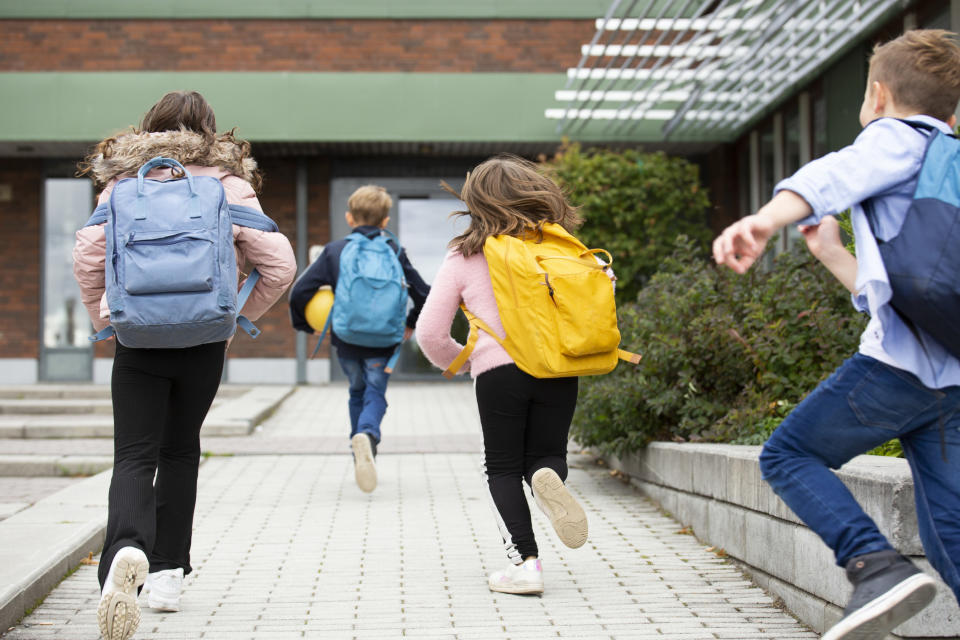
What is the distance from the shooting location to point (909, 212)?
2537 mm

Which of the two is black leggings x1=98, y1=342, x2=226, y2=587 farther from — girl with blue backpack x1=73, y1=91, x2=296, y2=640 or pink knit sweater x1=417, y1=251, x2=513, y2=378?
pink knit sweater x1=417, y1=251, x2=513, y2=378

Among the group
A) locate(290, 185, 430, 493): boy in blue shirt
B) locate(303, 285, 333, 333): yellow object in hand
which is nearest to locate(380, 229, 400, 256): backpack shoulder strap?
locate(290, 185, 430, 493): boy in blue shirt

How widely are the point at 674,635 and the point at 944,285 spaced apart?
1.74 metres

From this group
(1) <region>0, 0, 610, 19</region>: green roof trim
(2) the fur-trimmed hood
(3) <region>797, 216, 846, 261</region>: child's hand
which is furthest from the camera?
(1) <region>0, 0, 610, 19</region>: green roof trim

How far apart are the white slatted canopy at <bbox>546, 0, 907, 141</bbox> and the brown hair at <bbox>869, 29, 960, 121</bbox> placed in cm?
735

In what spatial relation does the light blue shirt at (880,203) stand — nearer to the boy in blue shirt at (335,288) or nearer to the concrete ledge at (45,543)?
the concrete ledge at (45,543)

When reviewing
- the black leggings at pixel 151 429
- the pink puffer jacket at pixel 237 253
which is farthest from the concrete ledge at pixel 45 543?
the pink puffer jacket at pixel 237 253

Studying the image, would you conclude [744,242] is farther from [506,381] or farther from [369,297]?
[369,297]

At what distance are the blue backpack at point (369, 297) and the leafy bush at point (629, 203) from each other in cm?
595

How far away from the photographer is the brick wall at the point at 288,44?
632 inches

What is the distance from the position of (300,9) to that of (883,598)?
14.9m

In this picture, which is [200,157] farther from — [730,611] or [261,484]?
[261,484]

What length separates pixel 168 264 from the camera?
3.42m

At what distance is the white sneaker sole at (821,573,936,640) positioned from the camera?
2520 mm
